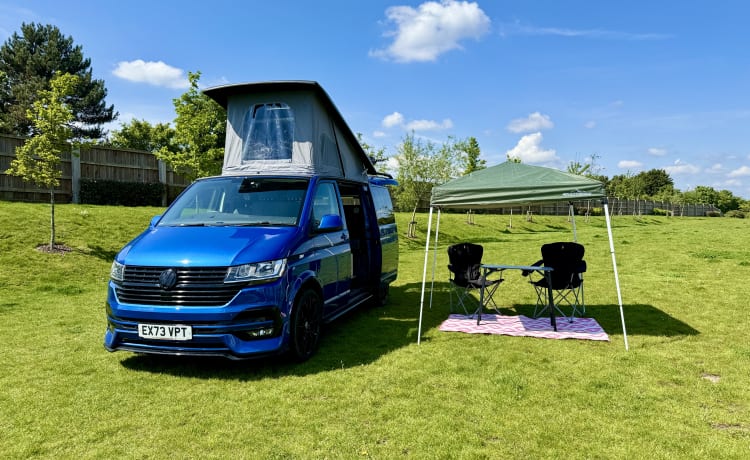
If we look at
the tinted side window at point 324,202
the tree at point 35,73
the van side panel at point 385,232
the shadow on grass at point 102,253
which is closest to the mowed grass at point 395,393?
the van side panel at point 385,232

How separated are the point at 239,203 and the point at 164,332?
5.96 feet

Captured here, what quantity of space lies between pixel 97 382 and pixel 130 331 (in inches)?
22.8

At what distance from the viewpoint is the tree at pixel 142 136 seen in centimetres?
4675

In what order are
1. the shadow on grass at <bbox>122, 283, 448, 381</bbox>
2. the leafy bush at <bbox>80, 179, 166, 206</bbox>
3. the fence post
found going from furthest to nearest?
1. the leafy bush at <bbox>80, 179, 166, 206</bbox>
2. the fence post
3. the shadow on grass at <bbox>122, 283, 448, 381</bbox>

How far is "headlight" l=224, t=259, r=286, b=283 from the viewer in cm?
447

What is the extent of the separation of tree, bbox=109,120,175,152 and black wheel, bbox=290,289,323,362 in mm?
46312

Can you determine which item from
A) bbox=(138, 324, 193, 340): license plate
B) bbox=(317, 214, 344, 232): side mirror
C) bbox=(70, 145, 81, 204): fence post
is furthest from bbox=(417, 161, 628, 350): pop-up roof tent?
bbox=(70, 145, 81, 204): fence post

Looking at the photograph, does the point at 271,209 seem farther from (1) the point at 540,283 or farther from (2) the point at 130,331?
(1) the point at 540,283

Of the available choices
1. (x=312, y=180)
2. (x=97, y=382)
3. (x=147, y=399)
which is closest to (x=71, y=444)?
(x=147, y=399)

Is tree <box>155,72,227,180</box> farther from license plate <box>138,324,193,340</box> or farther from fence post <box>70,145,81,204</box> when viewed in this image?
license plate <box>138,324,193,340</box>

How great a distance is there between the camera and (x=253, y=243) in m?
4.76

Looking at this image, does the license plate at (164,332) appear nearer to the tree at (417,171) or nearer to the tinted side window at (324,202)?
the tinted side window at (324,202)

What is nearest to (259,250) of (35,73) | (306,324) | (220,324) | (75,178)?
(220,324)

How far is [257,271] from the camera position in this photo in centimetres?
459
